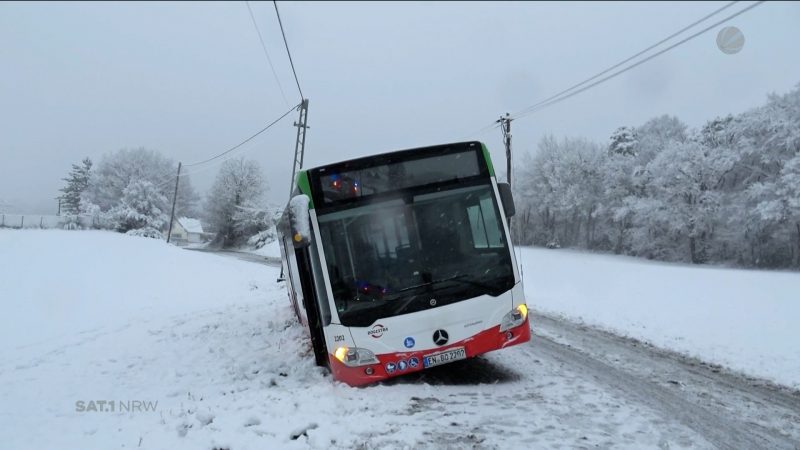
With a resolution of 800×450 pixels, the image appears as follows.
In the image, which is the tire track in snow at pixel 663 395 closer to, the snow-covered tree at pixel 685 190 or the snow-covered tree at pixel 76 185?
the snow-covered tree at pixel 685 190

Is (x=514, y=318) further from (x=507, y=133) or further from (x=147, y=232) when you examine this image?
(x=147, y=232)

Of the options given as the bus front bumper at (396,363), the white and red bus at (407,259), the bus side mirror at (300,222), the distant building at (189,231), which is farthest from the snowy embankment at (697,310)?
the distant building at (189,231)

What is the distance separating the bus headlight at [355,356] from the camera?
228 inches

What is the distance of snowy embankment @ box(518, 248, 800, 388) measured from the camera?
825 cm

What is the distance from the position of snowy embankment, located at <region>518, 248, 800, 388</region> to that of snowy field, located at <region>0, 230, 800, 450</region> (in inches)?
2.6

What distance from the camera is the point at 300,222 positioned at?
5730 mm

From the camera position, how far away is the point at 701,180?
39125 millimetres

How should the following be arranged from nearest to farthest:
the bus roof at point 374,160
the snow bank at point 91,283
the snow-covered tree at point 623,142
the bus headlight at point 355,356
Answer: the bus headlight at point 355,356 → the bus roof at point 374,160 → the snow bank at point 91,283 → the snow-covered tree at point 623,142

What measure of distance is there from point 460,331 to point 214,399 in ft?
10.2

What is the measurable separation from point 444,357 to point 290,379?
2318 millimetres

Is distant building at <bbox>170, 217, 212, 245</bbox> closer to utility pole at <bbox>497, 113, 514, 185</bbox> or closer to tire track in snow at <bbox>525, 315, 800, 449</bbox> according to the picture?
utility pole at <bbox>497, 113, 514, 185</bbox>

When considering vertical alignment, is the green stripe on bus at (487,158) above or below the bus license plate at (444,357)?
above

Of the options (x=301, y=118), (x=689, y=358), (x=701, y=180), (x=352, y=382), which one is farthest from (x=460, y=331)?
(x=701, y=180)

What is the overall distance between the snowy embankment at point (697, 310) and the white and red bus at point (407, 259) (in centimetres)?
428
